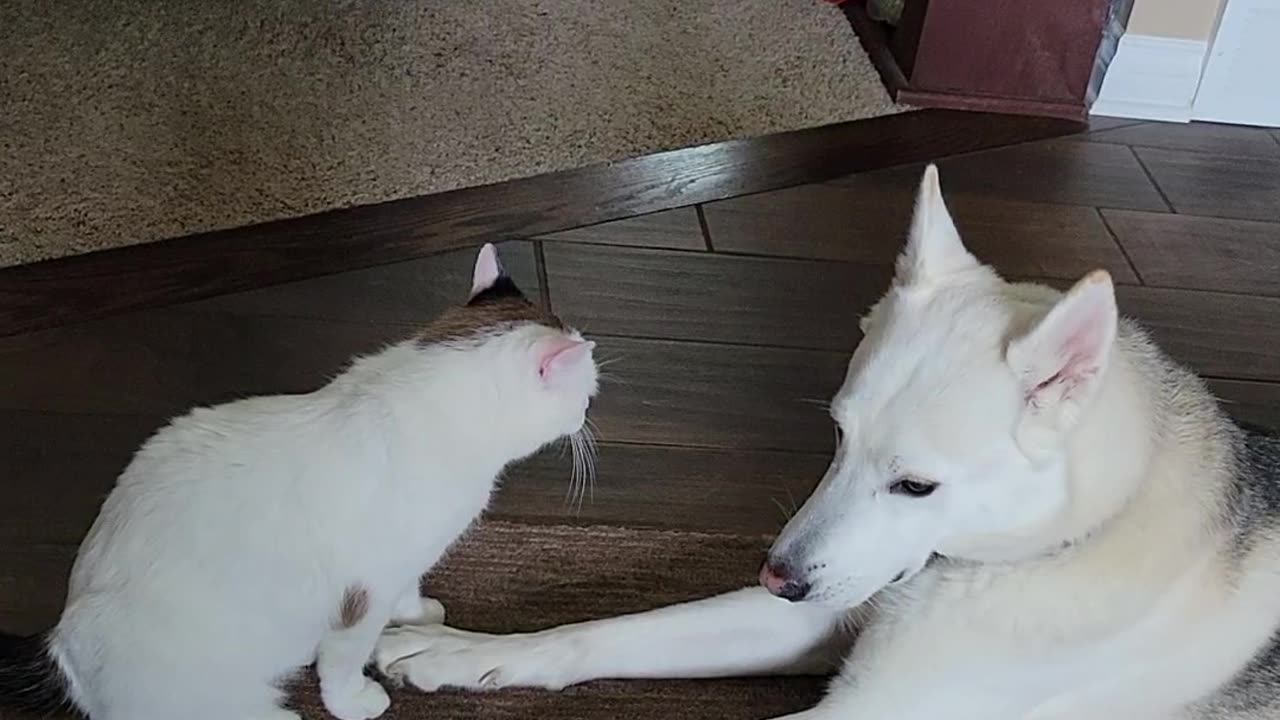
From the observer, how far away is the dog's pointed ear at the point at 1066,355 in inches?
48.8

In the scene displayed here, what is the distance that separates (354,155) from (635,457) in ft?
3.08

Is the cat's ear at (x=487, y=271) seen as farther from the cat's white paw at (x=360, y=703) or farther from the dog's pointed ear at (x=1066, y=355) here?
the dog's pointed ear at (x=1066, y=355)

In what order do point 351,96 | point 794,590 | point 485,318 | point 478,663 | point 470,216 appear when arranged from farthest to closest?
point 351,96
point 470,216
point 478,663
point 485,318
point 794,590

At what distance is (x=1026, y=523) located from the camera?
1.37 m

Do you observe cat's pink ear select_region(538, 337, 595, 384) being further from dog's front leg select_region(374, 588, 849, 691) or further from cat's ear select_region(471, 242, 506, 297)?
dog's front leg select_region(374, 588, 849, 691)

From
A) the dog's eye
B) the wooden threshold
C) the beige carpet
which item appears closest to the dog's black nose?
the dog's eye

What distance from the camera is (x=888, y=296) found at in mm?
1460

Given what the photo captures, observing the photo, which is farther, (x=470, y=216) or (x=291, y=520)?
(x=470, y=216)

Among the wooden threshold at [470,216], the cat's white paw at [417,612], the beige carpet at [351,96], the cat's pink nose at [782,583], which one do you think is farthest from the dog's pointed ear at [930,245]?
the beige carpet at [351,96]

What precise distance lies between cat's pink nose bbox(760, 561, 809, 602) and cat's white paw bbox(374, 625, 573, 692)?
1.10ft

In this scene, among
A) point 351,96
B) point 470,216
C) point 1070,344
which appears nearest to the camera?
point 1070,344

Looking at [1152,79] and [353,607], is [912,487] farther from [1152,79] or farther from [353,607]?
[1152,79]

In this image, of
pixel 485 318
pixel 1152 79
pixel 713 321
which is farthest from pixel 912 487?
pixel 1152 79

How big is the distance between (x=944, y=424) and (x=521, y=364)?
0.43 meters
